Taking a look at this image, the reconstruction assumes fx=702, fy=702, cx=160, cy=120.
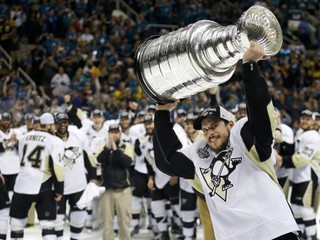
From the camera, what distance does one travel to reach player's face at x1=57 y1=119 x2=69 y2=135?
7.46 metres

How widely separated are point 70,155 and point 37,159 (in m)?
0.76

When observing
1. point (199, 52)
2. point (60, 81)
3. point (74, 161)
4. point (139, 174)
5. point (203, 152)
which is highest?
point (60, 81)

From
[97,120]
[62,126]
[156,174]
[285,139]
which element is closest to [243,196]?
[62,126]

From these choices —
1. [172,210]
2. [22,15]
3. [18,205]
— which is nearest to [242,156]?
[18,205]

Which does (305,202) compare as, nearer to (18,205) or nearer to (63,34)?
(18,205)

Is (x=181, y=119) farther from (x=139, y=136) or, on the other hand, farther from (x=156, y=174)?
(x=156, y=174)

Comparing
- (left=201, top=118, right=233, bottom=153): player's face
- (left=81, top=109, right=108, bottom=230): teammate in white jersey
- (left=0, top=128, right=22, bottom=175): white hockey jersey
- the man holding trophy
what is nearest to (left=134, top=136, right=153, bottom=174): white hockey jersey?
(left=81, top=109, right=108, bottom=230): teammate in white jersey

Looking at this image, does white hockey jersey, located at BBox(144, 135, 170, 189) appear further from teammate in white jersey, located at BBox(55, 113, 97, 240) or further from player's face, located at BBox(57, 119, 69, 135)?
player's face, located at BBox(57, 119, 69, 135)

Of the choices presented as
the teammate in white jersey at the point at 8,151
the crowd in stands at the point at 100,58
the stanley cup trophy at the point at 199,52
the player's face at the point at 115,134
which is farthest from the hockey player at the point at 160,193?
the stanley cup trophy at the point at 199,52

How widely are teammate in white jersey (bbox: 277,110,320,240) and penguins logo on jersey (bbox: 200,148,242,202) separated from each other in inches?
154

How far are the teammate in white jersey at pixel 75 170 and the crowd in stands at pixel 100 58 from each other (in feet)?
12.5

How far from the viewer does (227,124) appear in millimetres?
3693

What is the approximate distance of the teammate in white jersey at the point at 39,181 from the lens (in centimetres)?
694

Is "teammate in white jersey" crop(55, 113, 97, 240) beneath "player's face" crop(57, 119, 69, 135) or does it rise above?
beneath
